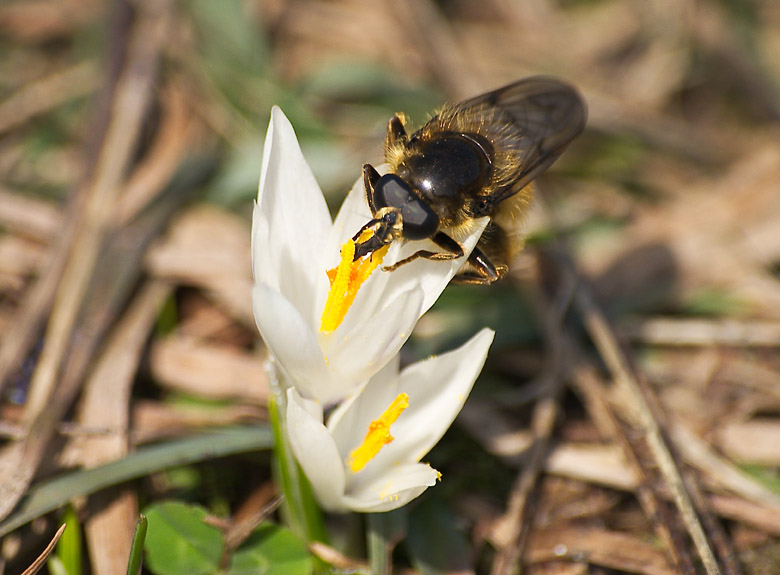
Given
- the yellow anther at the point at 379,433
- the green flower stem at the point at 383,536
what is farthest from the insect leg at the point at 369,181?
A: the green flower stem at the point at 383,536

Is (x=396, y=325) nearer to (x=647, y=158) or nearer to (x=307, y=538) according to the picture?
(x=307, y=538)

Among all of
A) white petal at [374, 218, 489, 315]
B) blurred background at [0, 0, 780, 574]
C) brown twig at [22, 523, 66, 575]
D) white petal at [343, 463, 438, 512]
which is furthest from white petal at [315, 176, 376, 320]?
brown twig at [22, 523, 66, 575]

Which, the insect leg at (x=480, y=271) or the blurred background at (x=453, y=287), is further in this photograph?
the blurred background at (x=453, y=287)

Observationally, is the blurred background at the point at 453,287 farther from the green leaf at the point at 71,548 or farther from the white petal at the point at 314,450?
the white petal at the point at 314,450

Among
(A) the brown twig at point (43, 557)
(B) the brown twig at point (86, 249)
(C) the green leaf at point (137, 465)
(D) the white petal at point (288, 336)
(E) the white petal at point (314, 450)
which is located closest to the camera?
(D) the white petal at point (288, 336)

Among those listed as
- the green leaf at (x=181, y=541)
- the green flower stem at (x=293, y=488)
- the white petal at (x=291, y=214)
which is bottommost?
the green leaf at (x=181, y=541)

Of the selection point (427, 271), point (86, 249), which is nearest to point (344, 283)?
point (427, 271)
